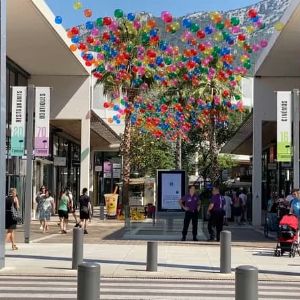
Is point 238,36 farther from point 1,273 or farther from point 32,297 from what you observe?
point 32,297

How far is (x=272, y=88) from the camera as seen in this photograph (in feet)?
98.2

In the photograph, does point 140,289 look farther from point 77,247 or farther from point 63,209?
point 63,209

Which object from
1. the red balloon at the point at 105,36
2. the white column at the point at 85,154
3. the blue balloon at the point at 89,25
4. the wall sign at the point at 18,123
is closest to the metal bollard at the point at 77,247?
the wall sign at the point at 18,123

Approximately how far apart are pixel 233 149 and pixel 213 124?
18.3 metres

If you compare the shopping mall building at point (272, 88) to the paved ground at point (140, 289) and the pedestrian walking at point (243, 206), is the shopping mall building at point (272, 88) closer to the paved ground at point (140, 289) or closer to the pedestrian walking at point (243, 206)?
the pedestrian walking at point (243, 206)

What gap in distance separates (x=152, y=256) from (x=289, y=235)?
4.79m

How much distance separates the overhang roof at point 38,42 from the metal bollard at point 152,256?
10.1m

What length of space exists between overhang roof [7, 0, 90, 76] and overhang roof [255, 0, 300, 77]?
7932mm

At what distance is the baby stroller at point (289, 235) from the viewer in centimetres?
1595

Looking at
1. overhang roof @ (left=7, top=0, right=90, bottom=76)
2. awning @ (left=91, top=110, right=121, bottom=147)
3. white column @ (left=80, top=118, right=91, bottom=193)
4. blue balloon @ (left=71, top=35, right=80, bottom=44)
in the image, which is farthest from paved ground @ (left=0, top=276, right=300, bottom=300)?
awning @ (left=91, top=110, right=121, bottom=147)

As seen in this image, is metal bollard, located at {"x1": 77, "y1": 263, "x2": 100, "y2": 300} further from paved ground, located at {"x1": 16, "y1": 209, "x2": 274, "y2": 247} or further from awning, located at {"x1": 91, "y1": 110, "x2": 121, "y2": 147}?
awning, located at {"x1": 91, "y1": 110, "x2": 121, "y2": 147}

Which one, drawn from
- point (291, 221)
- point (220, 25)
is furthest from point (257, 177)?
point (291, 221)

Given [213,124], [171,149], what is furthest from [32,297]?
[171,149]

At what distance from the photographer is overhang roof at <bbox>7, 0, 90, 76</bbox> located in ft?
66.9
